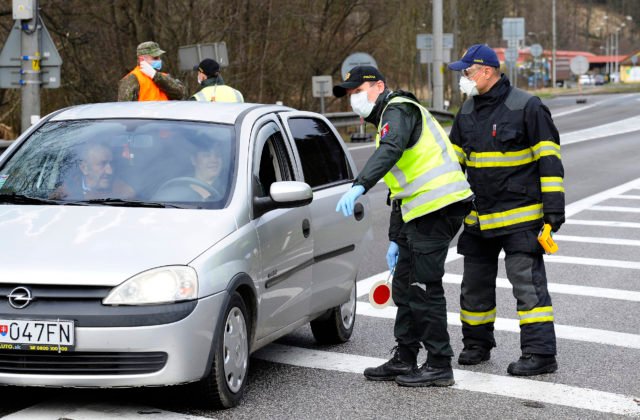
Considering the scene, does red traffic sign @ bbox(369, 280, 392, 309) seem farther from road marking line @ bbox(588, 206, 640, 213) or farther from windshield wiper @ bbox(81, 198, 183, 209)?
road marking line @ bbox(588, 206, 640, 213)

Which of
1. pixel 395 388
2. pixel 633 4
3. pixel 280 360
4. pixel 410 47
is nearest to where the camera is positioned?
pixel 395 388

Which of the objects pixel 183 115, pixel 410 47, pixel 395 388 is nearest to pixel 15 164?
pixel 183 115

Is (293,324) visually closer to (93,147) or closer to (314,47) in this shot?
(93,147)

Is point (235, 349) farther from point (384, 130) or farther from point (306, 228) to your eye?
point (384, 130)

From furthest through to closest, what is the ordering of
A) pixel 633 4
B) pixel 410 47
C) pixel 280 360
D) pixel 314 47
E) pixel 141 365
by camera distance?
pixel 633 4 < pixel 410 47 < pixel 314 47 < pixel 280 360 < pixel 141 365

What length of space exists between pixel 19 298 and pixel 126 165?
4.21 feet

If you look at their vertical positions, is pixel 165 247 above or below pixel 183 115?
below

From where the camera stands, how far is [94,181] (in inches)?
251

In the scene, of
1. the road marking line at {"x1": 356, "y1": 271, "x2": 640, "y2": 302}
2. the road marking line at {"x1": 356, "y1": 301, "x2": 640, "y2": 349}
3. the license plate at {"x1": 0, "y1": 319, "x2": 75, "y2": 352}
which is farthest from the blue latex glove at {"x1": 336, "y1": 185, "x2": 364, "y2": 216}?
the road marking line at {"x1": 356, "y1": 271, "x2": 640, "y2": 302}

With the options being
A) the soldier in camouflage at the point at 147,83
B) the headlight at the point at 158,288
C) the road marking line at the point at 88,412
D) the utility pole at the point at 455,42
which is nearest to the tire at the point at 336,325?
the road marking line at the point at 88,412

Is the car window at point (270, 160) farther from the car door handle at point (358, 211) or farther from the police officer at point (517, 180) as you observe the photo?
the police officer at point (517, 180)

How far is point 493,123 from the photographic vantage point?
6.88m

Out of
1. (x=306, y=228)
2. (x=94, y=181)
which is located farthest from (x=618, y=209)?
(x=94, y=181)

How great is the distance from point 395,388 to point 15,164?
7.74ft
